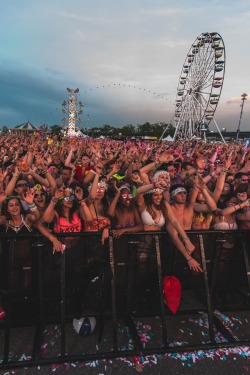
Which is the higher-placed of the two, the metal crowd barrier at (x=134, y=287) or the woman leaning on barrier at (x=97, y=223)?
the woman leaning on barrier at (x=97, y=223)

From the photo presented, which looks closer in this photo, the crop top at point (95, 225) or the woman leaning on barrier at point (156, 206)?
the woman leaning on barrier at point (156, 206)

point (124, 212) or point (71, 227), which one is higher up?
point (124, 212)

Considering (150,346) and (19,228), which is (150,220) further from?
(19,228)

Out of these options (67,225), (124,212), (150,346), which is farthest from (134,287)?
(67,225)

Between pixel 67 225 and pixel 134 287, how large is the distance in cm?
117

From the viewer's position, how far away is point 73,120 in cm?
8438

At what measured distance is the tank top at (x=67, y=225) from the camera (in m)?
3.60

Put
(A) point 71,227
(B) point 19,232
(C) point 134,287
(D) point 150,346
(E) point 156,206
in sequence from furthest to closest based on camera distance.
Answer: (E) point 156,206 → (A) point 71,227 → (C) point 134,287 → (B) point 19,232 → (D) point 150,346

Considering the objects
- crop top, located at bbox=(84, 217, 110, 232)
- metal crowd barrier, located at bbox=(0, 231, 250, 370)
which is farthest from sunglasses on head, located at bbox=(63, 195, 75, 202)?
metal crowd barrier, located at bbox=(0, 231, 250, 370)

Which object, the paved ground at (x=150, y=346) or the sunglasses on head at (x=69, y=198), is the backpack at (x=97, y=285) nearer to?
the paved ground at (x=150, y=346)

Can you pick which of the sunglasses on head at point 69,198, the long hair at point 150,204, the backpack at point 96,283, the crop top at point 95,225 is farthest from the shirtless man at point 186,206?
the sunglasses on head at point 69,198

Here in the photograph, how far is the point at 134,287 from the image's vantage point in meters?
3.50

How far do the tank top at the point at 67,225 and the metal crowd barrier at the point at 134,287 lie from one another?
46cm

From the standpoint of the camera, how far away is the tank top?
11.8ft
